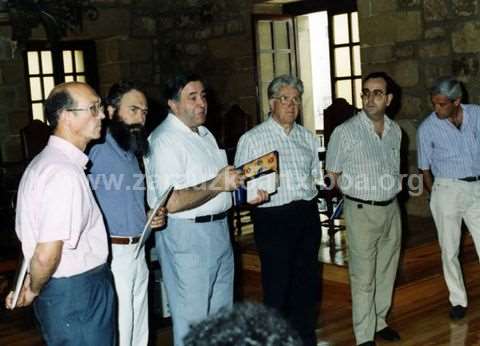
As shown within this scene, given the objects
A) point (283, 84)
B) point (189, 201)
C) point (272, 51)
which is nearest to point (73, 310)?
point (189, 201)

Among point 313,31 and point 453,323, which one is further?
point 313,31

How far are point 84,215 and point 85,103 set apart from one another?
1.26ft

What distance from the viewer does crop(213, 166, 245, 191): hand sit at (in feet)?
10.2

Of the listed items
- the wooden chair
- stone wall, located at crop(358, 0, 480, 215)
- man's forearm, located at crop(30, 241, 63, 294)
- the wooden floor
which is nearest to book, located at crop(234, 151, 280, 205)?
man's forearm, located at crop(30, 241, 63, 294)

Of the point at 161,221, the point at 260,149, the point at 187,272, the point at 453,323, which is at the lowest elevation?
Result: the point at 453,323

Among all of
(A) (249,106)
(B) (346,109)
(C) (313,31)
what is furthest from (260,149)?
(C) (313,31)

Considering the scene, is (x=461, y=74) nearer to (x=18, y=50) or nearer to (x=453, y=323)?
(x=453, y=323)

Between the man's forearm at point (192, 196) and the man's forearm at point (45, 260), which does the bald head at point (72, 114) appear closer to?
the man's forearm at point (45, 260)

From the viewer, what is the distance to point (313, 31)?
1091 centimetres

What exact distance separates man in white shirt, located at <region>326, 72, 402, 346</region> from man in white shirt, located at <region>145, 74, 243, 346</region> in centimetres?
84

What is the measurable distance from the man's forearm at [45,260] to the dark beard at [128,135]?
0.83 meters

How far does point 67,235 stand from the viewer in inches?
93.7

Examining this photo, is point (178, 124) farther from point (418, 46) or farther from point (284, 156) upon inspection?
point (418, 46)

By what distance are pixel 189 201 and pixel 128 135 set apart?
0.37 m
